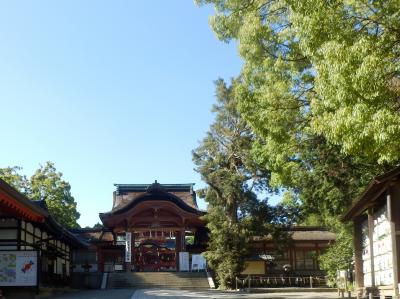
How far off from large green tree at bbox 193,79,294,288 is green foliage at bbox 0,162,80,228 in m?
13.4

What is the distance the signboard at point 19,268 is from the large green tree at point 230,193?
12.8 meters

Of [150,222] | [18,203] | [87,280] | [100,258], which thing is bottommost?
[87,280]

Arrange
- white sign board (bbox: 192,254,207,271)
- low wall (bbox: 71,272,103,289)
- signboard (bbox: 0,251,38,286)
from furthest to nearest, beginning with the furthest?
white sign board (bbox: 192,254,207,271), low wall (bbox: 71,272,103,289), signboard (bbox: 0,251,38,286)

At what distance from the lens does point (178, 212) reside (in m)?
34.1

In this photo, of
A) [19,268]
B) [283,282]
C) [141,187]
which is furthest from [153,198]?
[19,268]

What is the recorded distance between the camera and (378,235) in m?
15.6

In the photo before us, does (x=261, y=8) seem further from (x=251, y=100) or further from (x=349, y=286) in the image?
(x=349, y=286)

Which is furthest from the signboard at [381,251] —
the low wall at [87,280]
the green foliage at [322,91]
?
the low wall at [87,280]

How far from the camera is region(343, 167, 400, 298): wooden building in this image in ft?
43.9

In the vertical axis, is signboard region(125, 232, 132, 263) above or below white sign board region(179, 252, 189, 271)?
above

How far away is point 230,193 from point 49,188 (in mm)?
17132

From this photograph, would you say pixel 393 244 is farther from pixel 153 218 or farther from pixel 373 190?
pixel 153 218

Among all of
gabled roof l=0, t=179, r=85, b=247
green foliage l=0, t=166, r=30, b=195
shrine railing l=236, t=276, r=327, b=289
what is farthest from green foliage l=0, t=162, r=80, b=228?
gabled roof l=0, t=179, r=85, b=247

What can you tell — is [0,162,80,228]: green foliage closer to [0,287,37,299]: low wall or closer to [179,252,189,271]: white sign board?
[179,252,189,271]: white sign board
